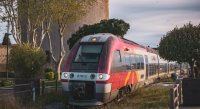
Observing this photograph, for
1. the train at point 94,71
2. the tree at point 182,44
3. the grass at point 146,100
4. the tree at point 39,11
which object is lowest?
the grass at point 146,100

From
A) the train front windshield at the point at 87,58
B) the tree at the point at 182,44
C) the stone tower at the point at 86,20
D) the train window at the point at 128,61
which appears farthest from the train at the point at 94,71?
the stone tower at the point at 86,20

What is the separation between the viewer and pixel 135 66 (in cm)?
2567

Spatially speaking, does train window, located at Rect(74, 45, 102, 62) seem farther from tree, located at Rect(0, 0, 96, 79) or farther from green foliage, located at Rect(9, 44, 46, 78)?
tree, located at Rect(0, 0, 96, 79)

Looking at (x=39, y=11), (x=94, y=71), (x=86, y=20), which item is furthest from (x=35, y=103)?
(x=86, y=20)

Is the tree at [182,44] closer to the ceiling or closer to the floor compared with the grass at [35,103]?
closer to the ceiling

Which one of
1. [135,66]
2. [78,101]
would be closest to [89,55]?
[78,101]

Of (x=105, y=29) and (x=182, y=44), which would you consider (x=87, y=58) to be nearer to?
(x=182, y=44)

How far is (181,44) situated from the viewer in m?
29.9

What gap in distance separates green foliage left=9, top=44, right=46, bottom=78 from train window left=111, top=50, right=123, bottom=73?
589 centimetres

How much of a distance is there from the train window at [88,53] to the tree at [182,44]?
11.2 m

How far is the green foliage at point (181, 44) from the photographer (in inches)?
1169

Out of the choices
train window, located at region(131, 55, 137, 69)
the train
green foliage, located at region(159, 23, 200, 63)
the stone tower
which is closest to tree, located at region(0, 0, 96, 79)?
green foliage, located at region(159, 23, 200, 63)

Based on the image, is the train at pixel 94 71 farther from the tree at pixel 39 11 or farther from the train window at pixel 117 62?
the tree at pixel 39 11

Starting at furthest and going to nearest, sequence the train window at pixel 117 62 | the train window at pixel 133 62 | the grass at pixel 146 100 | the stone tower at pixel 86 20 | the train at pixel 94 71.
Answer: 1. the stone tower at pixel 86 20
2. the train window at pixel 133 62
3. the train window at pixel 117 62
4. the grass at pixel 146 100
5. the train at pixel 94 71
